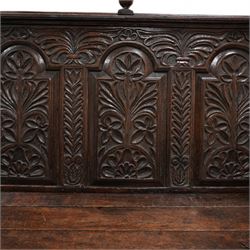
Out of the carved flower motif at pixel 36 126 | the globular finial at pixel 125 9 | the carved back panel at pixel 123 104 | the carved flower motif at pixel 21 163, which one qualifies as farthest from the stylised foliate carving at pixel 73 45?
the carved flower motif at pixel 21 163

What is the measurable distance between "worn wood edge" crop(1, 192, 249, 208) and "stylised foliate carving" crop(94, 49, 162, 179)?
0.12 metres

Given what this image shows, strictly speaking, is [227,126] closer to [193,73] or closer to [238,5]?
[193,73]

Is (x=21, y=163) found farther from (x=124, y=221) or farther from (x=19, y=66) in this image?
(x=124, y=221)

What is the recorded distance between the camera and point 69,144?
6.21 ft

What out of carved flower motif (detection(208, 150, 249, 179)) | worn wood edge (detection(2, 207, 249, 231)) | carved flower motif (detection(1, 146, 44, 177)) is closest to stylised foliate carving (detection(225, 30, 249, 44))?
carved flower motif (detection(208, 150, 249, 179))

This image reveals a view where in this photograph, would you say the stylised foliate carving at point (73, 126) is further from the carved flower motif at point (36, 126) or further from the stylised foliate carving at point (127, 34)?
the stylised foliate carving at point (127, 34)

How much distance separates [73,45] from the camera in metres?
1.87

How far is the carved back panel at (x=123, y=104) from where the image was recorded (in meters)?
1.87

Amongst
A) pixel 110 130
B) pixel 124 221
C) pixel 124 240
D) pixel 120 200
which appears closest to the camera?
pixel 124 240

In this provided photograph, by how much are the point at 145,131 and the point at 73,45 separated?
0.49m

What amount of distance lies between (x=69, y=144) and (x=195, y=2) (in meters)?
0.96

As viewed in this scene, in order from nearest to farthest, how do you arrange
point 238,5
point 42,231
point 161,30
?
point 42,231 < point 161,30 < point 238,5

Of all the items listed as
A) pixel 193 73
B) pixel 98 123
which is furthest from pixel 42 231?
pixel 193 73

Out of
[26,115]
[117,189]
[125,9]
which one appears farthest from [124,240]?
[125,9]
